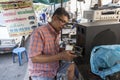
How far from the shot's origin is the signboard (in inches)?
68.2

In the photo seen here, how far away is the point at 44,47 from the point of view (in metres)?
1.38

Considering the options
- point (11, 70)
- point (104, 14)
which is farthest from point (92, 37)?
point (11, 70)

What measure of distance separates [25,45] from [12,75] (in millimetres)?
1686

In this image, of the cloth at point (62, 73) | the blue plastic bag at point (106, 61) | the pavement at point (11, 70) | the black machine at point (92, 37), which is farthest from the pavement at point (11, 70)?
the blue plastic bag at point (106, 61)

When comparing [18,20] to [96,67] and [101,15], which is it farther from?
[96,67]

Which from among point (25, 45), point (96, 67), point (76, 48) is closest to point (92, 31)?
point (76, 48)

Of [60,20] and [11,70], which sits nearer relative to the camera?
[60,20]

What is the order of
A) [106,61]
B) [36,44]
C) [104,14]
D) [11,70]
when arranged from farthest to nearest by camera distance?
[11,70] < [104,14] < [36,44] < [106,61]

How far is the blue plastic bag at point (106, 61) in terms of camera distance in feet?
2.53

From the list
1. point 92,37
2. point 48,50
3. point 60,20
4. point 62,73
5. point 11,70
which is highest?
point 60,20

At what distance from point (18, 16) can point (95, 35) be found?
3.51ft

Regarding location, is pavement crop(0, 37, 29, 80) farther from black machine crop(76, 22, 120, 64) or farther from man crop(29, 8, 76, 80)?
black machine crop(76, 22, 120, 64)

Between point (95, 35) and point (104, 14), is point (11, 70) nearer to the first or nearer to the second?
point (104, 14)

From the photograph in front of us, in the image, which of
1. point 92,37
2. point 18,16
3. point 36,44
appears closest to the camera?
point 92,37
